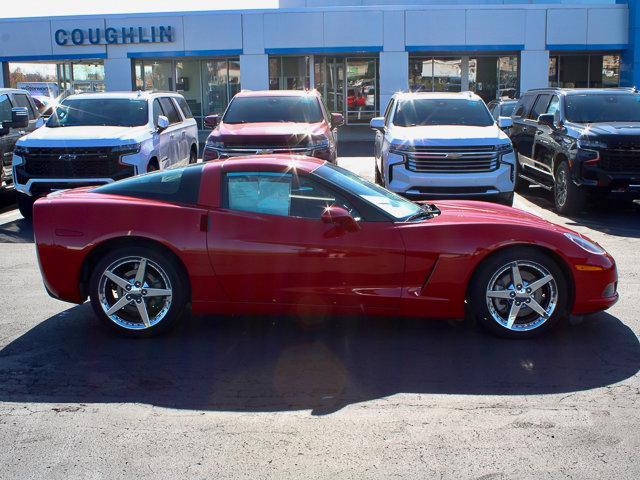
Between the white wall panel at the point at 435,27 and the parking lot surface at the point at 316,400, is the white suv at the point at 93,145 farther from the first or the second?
the white wall panel at the point at 435,27

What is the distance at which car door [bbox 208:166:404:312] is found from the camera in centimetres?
567

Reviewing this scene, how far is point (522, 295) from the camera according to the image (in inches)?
226

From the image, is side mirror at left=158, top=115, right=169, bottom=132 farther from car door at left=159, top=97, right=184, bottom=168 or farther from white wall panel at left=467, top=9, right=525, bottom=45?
white wall panel at left=467, top=9, right=525, bottom=45

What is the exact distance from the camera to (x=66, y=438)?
166 inches

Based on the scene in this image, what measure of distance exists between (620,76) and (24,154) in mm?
25260

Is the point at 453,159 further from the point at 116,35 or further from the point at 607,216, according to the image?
the point at 116,35

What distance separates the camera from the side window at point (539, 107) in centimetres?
1389

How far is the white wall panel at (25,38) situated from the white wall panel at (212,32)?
5652 mm

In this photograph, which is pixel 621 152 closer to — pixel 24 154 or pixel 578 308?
pixel 578 308

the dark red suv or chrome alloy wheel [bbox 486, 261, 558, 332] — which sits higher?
the dark red suv

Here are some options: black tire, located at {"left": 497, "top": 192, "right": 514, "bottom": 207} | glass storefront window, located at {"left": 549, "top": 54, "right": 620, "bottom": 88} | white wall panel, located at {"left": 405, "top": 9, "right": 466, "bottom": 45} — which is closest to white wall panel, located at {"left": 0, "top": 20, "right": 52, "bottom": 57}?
white wall panel, located at {"left": 405, "top": 9, "right": 466, "bottom": 45}

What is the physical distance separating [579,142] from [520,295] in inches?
274

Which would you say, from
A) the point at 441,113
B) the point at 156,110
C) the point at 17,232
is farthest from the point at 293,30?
the point at 17,232

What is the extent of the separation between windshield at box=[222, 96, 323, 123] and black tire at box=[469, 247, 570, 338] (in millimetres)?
8279
